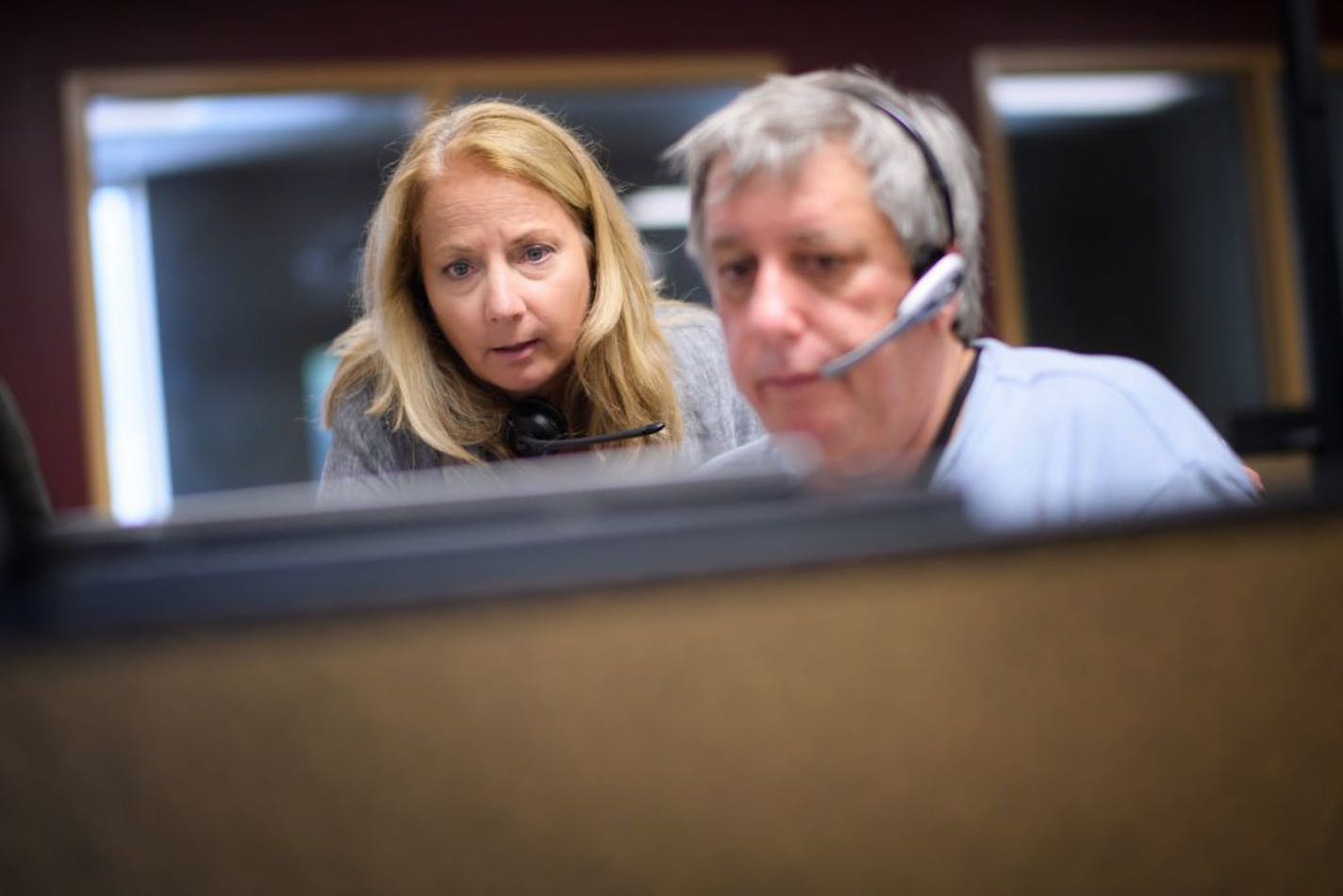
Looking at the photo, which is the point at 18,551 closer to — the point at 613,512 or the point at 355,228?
the point at 613,512

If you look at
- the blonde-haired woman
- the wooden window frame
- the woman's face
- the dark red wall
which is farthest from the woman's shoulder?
the wooden window frame

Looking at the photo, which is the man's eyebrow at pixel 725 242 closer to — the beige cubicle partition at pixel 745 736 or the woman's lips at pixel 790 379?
the woman's lips at pixel 790 379

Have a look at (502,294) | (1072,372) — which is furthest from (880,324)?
(502,294)

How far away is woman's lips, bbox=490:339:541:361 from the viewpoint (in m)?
1.70

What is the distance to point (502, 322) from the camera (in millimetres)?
1671

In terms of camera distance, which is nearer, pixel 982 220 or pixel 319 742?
pixel 319 742

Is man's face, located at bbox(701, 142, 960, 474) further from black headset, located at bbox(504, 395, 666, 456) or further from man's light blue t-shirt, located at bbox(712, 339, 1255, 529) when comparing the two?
black headset, located at bbox(504, 395, 666, 456)

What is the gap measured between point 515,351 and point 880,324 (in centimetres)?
76

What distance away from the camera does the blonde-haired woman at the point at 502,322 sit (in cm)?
170

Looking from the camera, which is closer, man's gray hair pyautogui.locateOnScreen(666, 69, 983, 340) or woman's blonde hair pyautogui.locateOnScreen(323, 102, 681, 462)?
man's gray hair pyautogui.locateOnScreen(666, 69, 983, 340)

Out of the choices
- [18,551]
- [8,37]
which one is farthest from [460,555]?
[8,37]

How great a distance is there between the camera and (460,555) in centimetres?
62

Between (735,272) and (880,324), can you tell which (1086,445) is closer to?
(880,324)

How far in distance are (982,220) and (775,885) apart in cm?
63
